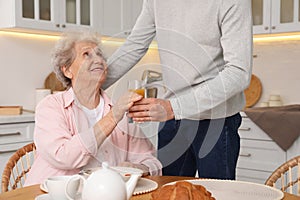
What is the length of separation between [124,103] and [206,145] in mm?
362

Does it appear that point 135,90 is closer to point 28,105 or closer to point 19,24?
point 19,24

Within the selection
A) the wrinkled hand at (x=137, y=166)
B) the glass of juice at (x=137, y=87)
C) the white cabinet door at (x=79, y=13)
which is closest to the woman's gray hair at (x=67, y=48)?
the glass of juice at (x=137, y=87)

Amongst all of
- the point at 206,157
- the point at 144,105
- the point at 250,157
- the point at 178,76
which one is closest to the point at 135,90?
the point at 144,105

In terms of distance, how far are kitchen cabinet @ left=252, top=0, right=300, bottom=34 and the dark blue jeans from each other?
2.02 m

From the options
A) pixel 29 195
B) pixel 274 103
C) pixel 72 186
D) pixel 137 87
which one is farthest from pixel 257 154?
pixel 72 186

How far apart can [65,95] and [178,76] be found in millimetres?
413

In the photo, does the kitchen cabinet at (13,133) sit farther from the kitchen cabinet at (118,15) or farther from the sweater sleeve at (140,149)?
the sweater sleeve at (140,149)

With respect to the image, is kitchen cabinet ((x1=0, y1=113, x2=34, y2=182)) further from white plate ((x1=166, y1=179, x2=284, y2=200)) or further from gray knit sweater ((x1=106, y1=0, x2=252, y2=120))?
white plate ((x1=166, y1=179, x2=284, y2=200))

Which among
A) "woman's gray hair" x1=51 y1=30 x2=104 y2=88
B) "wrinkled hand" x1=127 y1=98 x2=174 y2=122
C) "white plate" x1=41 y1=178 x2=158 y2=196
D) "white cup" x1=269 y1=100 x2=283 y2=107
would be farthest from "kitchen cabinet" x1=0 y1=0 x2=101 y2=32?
"white plate" x1=41 y1=178 x2=158 y2=196

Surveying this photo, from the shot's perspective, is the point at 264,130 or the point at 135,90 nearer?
the point at 135,90

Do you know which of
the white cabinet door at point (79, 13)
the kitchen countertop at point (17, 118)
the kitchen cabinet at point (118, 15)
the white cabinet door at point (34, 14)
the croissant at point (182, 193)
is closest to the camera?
the croissant at point (182, 193)

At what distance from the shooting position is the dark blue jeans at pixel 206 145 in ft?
5.15

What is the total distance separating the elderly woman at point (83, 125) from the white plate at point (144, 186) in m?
0.18

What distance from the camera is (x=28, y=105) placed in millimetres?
3414
